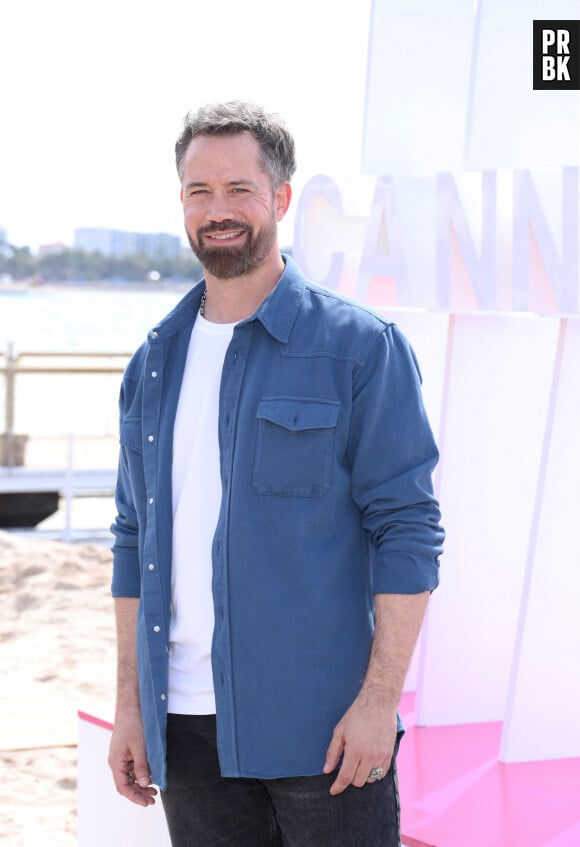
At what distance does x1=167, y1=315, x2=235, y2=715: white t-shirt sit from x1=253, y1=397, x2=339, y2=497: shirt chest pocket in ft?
0.39

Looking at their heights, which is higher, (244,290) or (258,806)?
(244,290)

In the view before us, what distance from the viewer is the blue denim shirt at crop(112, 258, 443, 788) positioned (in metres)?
1.70

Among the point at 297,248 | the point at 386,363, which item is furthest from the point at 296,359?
the point at 297,248

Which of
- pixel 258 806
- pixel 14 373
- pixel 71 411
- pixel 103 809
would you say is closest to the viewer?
pixel 258 806

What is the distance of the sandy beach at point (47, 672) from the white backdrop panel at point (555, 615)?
44.2 inches

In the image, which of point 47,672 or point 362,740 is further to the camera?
point 47,672

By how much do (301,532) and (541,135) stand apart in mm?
1542

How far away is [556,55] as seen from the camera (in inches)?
107

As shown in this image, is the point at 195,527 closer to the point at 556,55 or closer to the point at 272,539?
the point at 272,539

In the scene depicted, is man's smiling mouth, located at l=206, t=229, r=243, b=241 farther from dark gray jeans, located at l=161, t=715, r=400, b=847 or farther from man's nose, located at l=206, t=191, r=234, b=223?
dark gray jeans, located at l=161, t=715, r=400, b=847

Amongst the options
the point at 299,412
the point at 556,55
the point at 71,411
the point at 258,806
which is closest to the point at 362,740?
the point at 258,806

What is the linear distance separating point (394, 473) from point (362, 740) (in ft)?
1.34

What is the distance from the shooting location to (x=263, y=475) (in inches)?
67.7

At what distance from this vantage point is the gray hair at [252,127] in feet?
5.90
